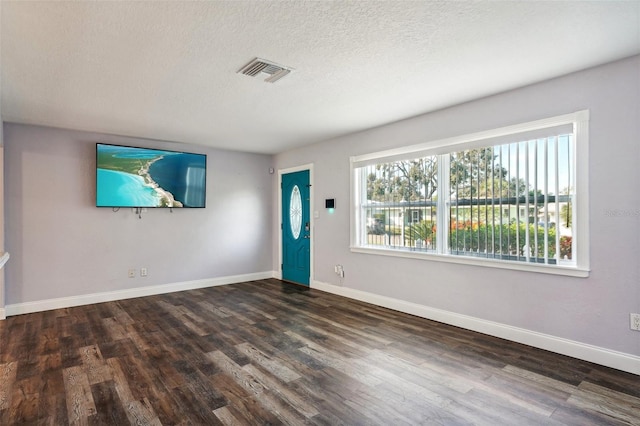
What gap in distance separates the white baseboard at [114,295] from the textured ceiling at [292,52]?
2487 mm

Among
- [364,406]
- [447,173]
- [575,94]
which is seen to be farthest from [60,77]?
[575,94]

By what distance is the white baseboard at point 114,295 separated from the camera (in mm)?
4492

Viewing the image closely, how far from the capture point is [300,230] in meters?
6.26

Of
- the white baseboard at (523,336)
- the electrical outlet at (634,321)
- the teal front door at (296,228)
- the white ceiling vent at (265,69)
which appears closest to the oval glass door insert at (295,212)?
the teal front door at (296,228)

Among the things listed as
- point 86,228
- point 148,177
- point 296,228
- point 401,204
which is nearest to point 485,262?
point 401,204

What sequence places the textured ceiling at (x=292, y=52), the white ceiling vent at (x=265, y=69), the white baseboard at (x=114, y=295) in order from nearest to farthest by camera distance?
the textured ceiling at (x=292, y=52), the white ceiling vent at (x=265, y=69), the white baseboard at (x=114, y=295)

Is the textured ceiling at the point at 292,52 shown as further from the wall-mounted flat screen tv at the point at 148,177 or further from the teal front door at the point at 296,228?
the teal front door at the point at 296,228

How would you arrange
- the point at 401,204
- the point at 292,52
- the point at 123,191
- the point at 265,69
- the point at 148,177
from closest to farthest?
the point at 292,52
the point at 265,69
the point at 401,204
the point at 123,191
the point at 148,177

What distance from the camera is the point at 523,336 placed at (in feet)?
10.8

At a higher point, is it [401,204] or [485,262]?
[401,204]

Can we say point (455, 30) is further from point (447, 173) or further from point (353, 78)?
point (447, 173)

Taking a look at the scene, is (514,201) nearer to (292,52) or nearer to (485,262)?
(485,262)

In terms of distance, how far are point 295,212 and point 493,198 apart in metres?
3.67

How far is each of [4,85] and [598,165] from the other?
A: 5.45m
